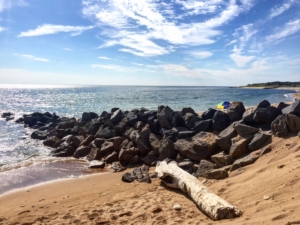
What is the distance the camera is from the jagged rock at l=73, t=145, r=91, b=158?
12.3 metres

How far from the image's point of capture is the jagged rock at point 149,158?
10.1 metres

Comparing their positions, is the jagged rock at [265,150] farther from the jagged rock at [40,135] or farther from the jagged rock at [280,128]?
the jagged rock at [40,135]

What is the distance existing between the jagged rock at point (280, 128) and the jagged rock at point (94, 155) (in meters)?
7.74

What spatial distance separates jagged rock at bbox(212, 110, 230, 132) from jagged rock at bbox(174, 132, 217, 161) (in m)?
0.98

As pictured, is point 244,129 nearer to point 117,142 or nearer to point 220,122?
point 220,122

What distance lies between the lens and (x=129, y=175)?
333 inches

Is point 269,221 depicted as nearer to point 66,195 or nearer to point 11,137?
point 66,195

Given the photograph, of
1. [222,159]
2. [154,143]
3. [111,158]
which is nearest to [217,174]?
[222,159]

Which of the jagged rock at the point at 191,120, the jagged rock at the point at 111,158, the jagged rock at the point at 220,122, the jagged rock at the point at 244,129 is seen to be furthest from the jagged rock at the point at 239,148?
the jagged rock at the point at 111,158

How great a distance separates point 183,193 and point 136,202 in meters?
1.32

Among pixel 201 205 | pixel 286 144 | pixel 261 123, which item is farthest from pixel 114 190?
pixel 261 123

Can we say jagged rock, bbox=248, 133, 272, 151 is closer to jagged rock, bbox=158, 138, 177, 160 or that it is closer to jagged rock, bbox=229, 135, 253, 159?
jagged rock, bbox=229, 135, 253, 159

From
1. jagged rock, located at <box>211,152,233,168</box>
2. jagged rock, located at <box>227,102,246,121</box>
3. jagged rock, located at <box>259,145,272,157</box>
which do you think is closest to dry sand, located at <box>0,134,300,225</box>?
jagged rock, located at <box>259,145,272,157</box>

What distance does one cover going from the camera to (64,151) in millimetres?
12797
